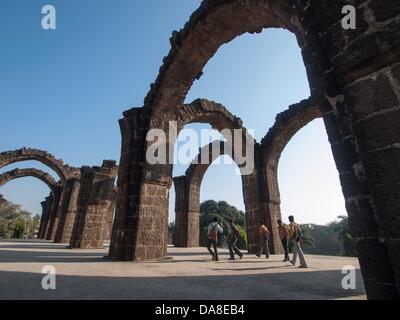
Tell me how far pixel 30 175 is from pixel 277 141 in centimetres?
2066

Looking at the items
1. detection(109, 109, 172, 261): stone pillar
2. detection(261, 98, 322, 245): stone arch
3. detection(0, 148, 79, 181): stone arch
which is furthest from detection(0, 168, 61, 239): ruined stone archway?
detection(261, 98, 322, 245): stone arch

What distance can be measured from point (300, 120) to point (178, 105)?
5504 mm

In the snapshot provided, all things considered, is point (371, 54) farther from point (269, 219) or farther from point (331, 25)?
point (269, 219)

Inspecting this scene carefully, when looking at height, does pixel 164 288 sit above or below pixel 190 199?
below

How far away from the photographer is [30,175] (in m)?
22.0

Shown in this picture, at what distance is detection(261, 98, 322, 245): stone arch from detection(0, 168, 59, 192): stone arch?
58.8 ft

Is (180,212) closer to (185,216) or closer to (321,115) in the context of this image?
(185,216)

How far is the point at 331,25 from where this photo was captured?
7.63 feet

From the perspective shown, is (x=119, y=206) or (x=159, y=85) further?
(x=159, y=85)

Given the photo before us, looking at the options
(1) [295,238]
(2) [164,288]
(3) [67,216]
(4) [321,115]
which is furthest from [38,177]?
(4) [321,115]

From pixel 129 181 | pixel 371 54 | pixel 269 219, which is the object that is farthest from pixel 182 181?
pixel 371 54

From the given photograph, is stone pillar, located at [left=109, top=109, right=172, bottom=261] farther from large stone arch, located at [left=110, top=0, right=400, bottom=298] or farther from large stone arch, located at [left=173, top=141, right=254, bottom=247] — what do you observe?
large stone arch, located at [left=173, top=141, right=254, bottom=247]
